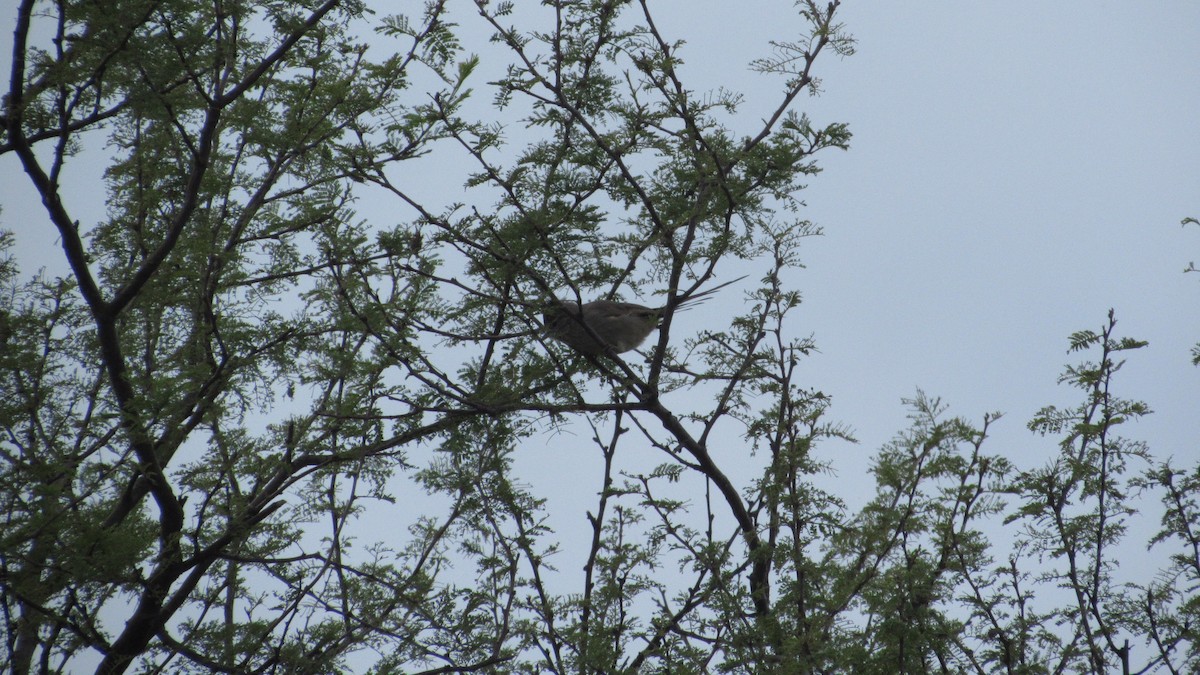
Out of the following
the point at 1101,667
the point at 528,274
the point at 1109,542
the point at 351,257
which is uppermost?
the point at 351,257

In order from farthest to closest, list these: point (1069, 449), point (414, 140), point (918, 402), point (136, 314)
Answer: point (136, 314) < point (414, 140) < point (1069, 449) < point (918, 402)

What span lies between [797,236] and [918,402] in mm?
950

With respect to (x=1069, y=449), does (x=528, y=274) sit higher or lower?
higher

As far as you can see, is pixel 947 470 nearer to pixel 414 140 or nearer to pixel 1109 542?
pixel 1109 542

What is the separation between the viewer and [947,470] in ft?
13.8

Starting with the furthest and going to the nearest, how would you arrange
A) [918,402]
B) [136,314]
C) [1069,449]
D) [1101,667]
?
[136,314] → [1069,449] → [918,402] → [1101,667]

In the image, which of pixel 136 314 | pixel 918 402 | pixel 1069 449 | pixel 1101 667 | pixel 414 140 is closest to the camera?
pixel 1101 667

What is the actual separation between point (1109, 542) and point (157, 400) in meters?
4.25

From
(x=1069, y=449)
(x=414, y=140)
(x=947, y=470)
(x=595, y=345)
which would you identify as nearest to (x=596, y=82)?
(x=414, y=140)

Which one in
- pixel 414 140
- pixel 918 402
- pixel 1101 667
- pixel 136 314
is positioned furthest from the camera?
pixel 136 314

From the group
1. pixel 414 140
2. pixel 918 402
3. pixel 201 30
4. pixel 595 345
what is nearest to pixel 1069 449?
pixel 918 402

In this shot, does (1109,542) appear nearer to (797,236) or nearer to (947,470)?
(947,470)

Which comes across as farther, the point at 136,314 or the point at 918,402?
the point at 136,314

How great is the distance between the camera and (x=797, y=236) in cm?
459
